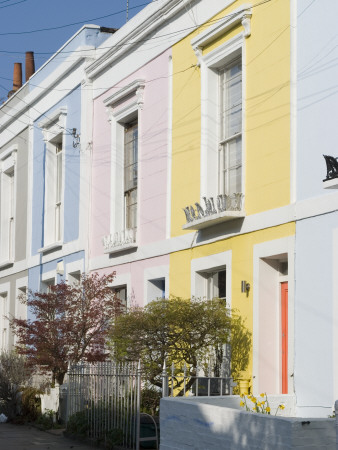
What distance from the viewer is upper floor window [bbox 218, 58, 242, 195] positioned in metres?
15.4

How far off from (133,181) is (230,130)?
434 centimetres

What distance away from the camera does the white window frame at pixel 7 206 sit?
1089 inches

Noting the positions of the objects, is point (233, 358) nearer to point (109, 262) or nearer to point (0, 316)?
point (109, 262)

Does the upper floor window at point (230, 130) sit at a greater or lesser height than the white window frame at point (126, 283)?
greater

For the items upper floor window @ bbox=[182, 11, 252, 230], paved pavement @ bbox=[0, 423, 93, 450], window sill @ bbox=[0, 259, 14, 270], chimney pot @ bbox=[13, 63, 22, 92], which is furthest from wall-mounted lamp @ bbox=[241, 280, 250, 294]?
chimney pot @ bbox=[13, 63, 22, 92]

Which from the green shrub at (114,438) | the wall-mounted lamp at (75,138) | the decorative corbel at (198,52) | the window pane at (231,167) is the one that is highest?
the decorative corbel at (198,52)

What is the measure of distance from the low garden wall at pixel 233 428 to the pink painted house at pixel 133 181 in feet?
19.1

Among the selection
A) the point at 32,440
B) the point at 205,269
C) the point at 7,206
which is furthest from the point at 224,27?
the point at 7,206

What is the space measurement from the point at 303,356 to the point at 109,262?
793 cm

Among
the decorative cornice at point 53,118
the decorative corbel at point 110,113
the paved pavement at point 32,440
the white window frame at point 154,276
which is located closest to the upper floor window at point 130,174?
the decorative corbel at point 110,113

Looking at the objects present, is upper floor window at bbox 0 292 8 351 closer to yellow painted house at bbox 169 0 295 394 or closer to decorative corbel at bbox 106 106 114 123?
decorative corbel at bbox 106 106 114 123

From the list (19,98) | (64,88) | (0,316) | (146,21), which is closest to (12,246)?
(0,316)

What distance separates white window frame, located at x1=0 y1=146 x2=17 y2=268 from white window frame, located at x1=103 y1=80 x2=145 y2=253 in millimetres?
8004

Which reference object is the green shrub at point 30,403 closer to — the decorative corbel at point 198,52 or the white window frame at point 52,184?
the white window frame at point 52,184
